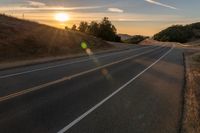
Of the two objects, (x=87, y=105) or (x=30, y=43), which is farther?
(x=30, y=43)

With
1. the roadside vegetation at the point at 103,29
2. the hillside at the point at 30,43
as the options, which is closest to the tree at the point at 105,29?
the roadside vegetation at the point at 103,29

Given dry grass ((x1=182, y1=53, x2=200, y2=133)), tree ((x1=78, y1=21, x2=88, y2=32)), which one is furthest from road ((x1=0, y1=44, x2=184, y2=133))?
tree ((x1=78, y1=21, x2=88, y2=32))

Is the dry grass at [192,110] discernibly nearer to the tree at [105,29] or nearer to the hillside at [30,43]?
the hillside at [30,43]

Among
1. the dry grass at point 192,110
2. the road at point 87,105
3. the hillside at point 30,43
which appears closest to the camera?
the road at point 87,105

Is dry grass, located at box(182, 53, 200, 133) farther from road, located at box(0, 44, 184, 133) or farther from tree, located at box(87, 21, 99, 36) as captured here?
tree, located at box(87, 21, 99, 36)

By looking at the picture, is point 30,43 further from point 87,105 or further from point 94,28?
point 94,28

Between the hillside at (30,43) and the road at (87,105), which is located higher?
the road at (87,105)

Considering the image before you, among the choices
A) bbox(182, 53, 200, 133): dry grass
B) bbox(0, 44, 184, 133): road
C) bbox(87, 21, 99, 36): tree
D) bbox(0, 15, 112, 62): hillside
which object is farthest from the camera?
bbox(87, 21, 99, 36): tree

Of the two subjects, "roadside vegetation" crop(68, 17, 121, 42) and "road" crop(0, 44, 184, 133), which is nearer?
"road" crop(0, 44, 184, 133)

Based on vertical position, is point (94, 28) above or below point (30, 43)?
below

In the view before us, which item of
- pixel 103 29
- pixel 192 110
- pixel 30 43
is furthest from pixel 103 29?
pixel 192 110

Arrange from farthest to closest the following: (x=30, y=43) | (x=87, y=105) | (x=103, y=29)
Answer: (x=103, y=29), (x=30, y=43), (x=87, y=105)

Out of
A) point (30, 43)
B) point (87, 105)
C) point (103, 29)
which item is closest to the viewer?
point (87, 105)

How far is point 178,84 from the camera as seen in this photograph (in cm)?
1562
